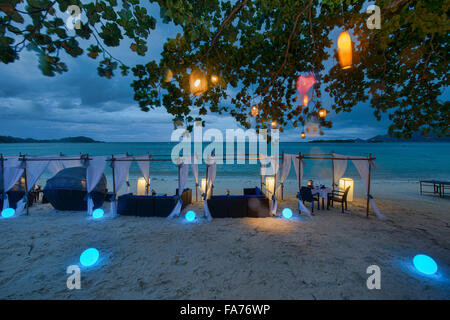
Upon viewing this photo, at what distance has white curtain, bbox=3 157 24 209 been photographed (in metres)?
8.20

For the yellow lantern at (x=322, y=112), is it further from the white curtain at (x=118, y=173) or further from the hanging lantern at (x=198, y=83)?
→ the white curtain at (x=118, y=173)

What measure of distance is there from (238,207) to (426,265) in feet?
17.7

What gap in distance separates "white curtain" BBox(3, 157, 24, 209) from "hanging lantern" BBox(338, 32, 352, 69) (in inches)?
482

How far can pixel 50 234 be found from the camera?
6195 millimetres

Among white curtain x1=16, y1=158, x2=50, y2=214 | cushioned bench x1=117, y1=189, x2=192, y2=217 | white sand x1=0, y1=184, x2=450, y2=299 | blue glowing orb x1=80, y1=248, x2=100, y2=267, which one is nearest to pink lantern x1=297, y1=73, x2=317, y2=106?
white sand x1=0, y1=184, x2=450, y2=299

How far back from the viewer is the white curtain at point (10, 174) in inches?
323

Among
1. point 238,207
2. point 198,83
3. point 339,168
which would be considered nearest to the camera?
point 198,83

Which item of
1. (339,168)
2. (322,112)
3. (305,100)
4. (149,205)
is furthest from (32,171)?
(339,168)

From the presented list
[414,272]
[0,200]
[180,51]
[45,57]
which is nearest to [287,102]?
[180,51]

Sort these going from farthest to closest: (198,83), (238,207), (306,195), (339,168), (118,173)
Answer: (339,168) < (306,195) < (118,173) < (238,207) < (198,83)

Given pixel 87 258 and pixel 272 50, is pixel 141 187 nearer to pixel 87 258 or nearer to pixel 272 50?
pixel 87 258

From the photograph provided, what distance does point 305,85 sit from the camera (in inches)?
147

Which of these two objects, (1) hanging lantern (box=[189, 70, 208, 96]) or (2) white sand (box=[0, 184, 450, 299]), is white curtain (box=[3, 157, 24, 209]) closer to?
(2) white sand (box=[0, 184, 450, 299])
